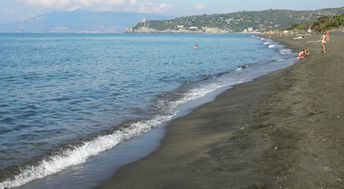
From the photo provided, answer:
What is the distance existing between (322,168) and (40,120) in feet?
36.5

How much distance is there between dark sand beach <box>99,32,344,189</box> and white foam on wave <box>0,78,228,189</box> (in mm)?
984

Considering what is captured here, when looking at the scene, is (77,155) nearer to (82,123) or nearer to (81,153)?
(81,153)

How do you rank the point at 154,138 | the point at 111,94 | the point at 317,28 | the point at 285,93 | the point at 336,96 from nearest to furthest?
1. the point at 154,138
2. the point at 336,96
3. the point at 285,93
4. the point at 111,94
5. the point at 317,28

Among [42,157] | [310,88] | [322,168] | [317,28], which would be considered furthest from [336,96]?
[317,28]

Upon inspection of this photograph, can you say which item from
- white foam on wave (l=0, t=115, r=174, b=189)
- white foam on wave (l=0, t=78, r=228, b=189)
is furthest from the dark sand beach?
white foam on wave (l=0, t=115, r=174, b=189)

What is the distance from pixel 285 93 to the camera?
1747cm

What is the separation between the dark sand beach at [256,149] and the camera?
26.6 ft

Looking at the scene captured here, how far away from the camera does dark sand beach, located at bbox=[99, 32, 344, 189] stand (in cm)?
811

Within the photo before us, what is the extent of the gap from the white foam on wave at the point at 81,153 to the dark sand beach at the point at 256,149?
984mm

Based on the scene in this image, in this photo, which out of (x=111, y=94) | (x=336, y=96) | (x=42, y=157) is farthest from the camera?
(x=111, y=94)

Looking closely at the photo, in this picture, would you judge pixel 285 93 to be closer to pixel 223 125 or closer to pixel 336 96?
pixel 336 96

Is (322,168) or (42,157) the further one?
(42,157)

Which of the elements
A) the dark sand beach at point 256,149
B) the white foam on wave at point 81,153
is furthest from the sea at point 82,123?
the dark sand beach at point 256,149

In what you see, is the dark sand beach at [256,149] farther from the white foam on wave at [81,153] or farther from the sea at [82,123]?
the white foam on wave at [81,153]
